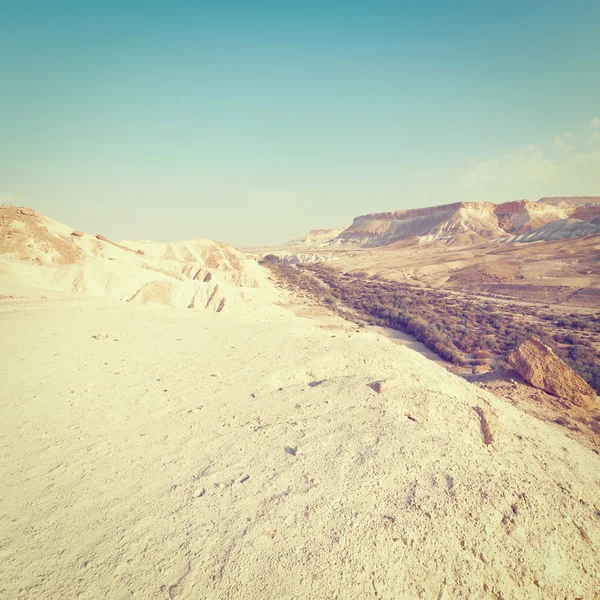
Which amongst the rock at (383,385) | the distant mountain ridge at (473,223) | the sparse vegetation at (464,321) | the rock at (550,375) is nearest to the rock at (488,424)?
the rock at (383,385)

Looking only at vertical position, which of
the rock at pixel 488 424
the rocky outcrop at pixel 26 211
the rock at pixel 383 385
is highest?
the rocky outcrop at pixel 26 211

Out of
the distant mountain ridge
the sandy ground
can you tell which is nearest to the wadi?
the sandy ground

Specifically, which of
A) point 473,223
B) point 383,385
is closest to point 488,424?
point 383,385

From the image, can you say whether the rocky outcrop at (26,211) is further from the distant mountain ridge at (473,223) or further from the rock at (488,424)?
the distant mountain ridge at (473,223)

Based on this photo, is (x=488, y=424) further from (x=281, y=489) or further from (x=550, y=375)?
(x=550, y=375)

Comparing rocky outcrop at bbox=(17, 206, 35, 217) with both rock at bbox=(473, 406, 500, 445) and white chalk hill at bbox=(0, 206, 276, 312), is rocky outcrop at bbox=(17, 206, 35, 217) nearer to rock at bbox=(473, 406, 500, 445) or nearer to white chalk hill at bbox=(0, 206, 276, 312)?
white chalk hill at bbox=(0, 206, 276, 312)
